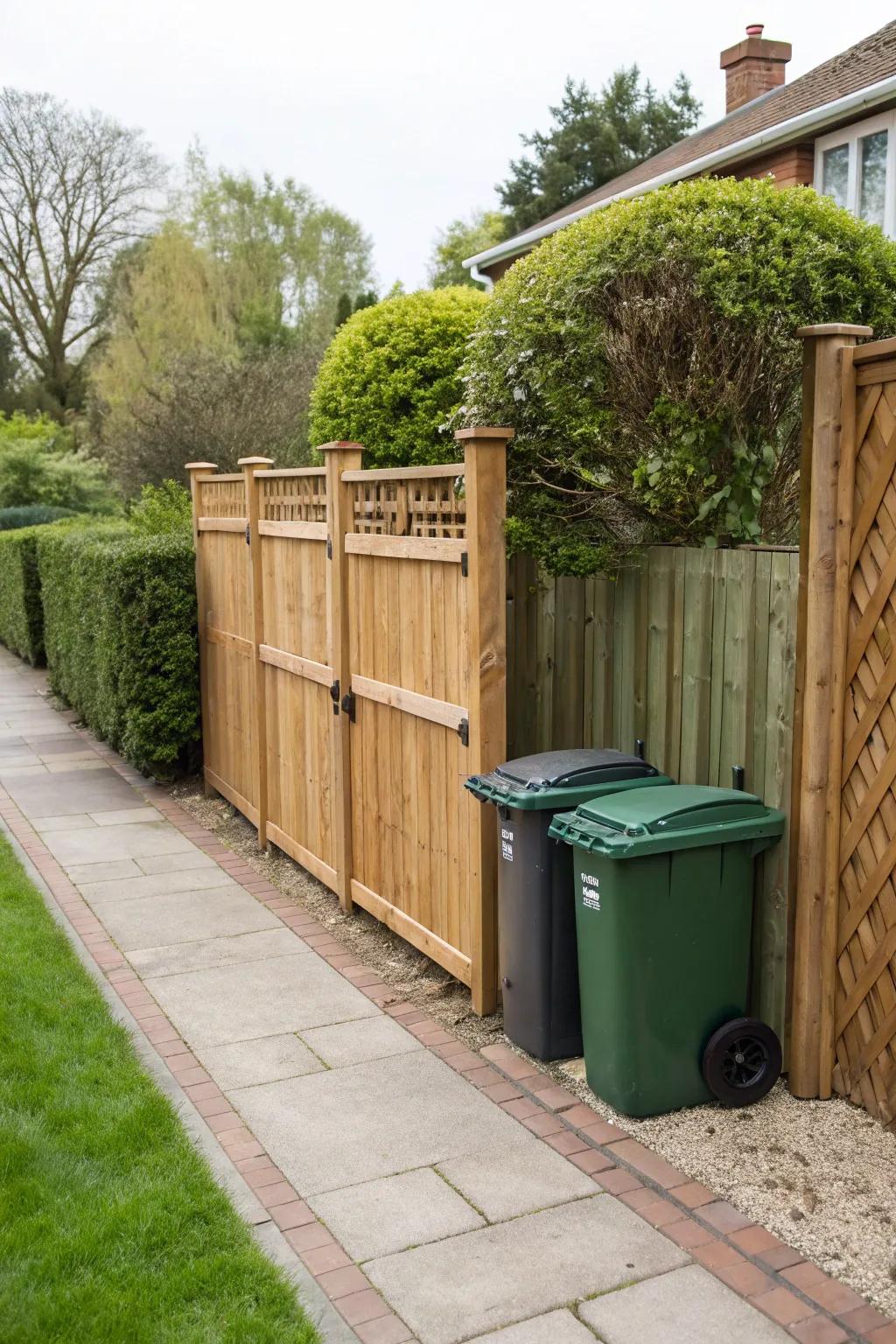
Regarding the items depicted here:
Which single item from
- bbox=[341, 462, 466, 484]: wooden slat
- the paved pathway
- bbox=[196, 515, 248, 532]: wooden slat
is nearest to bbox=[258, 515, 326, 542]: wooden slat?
bbox=[196, 515, 248, 532]: wooden slat

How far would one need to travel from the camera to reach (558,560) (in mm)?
5051

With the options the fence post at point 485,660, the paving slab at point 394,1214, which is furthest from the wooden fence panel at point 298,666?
the paving slab at point 394,1214

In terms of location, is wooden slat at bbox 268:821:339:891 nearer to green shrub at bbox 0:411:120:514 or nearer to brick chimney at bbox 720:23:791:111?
brick chimney at bbox 720:23:791:111

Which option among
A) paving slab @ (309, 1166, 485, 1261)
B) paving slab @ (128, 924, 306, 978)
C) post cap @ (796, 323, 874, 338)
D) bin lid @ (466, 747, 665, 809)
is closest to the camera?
paving slab @ (309, 1166, 485, 1261)

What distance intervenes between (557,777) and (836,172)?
40.2 ft

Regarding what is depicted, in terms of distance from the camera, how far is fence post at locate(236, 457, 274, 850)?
777 centimetres

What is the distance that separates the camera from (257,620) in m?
7.79

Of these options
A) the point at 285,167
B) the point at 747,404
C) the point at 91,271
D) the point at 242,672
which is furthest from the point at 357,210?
the point at 747,404

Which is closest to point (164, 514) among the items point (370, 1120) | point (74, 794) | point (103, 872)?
point (74, 794)

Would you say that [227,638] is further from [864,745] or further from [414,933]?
[864,745]

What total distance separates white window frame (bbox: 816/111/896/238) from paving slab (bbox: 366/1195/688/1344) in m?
12.3

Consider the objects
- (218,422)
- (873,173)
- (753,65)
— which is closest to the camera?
(873,173)

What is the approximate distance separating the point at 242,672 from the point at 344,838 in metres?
2.14

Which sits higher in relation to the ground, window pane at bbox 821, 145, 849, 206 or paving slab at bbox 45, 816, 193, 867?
window pane at bbox 821, 145, 849, 206
